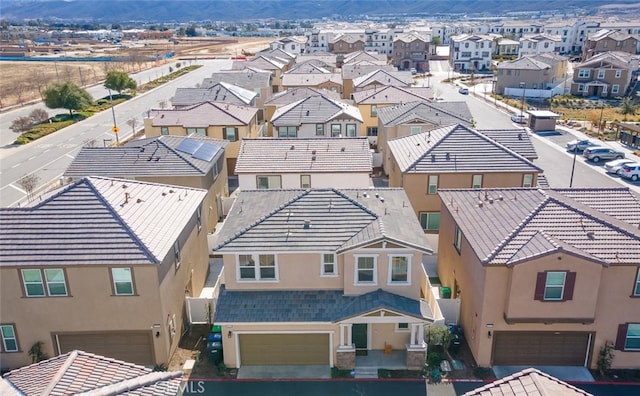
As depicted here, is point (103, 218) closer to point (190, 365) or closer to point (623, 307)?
point (190, 365)

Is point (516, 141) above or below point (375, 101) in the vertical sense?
below

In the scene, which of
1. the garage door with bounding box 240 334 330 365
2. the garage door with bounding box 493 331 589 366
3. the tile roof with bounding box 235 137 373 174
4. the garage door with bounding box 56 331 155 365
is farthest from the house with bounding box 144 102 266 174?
the garage door with bounding box 493 331 589 366

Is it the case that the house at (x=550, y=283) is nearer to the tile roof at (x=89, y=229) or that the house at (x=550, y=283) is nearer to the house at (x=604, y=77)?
the tile roof at (x=89, y=229)

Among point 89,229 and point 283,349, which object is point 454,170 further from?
point 89,229

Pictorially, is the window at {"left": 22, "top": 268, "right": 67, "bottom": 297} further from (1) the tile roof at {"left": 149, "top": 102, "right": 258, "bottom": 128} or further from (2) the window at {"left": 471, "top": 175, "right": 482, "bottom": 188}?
(1) the tile roof at {"left": 149, "top": 102, "right": 258, "bottom": 128}

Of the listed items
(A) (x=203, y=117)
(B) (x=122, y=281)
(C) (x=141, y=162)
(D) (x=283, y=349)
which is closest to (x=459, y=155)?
(D) (x=283, y=349)

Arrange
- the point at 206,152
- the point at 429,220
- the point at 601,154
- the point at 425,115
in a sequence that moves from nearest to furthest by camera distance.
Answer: the point at 429,220 < the point at 206,152 < the point at 425,115 < the point at 601,154
